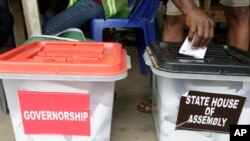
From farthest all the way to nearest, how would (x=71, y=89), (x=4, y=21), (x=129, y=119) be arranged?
(x=129, y=119) → (x=4, y=21) → (x=71, y=89)

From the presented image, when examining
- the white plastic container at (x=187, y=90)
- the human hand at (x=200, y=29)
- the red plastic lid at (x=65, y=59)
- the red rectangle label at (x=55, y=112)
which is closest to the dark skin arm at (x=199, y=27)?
the human hand at (x=200, y=29)

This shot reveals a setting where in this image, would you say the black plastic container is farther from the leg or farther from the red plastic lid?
the leg

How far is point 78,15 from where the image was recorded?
1.09 meters

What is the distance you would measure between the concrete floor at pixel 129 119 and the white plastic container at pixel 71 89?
207 mm

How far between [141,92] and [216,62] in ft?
Result: 2.13

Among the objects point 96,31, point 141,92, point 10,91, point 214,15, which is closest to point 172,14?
point 96,31

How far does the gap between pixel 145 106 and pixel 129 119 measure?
0.11 metres

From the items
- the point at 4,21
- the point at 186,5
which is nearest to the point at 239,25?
the point at 186,5

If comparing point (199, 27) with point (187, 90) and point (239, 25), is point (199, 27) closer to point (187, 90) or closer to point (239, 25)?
point (187, 90)

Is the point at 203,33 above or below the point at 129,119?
above

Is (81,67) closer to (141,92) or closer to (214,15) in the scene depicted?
(141,92)

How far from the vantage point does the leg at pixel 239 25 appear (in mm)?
1130

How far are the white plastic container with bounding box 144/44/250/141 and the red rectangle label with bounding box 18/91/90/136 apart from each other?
8.8 inches

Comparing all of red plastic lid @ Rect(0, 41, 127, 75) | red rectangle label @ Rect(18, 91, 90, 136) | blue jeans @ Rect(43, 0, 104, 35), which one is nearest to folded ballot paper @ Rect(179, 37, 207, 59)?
red plastic lid @ Rect(0, 41, 127, 75)
